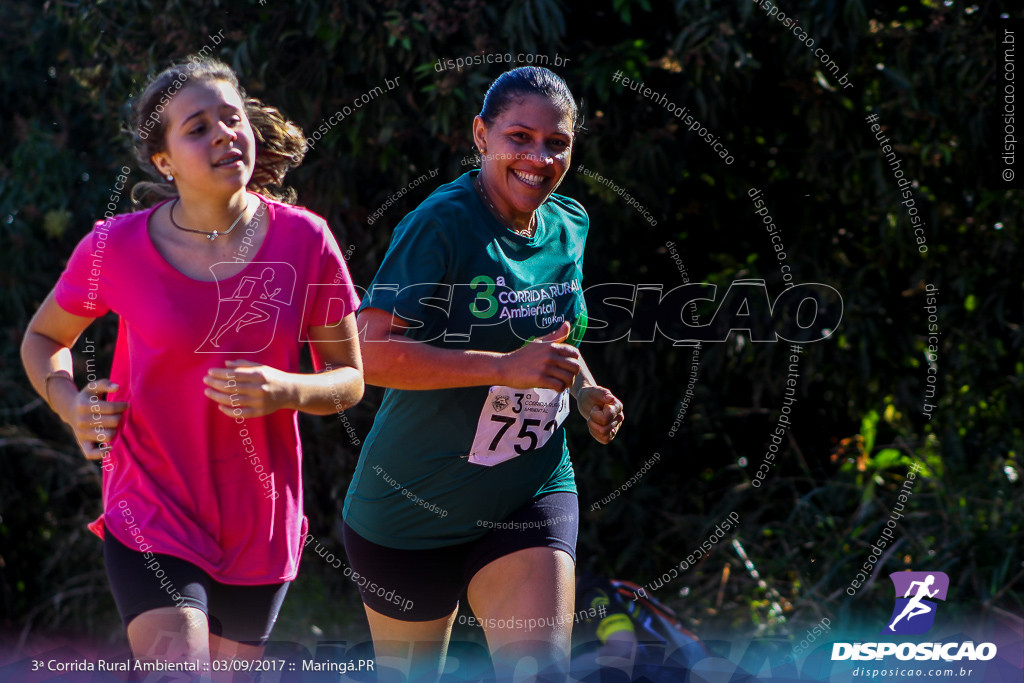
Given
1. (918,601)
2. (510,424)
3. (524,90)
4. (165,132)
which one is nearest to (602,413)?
(510,424)

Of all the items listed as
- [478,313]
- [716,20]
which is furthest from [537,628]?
[716,20]

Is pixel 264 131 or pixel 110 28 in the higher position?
pixel 110 28

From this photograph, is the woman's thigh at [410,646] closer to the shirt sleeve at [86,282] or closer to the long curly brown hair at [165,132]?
the shirt sleeve at [86,282]

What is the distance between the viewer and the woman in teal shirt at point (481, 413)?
1985 millimetres

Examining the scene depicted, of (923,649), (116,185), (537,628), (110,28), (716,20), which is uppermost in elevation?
(110,28)

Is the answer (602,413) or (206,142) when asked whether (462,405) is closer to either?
(602,413)

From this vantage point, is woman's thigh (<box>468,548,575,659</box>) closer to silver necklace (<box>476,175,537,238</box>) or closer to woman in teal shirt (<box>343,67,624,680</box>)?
woman in teal shirt (<box>343,67,624,680</box>)

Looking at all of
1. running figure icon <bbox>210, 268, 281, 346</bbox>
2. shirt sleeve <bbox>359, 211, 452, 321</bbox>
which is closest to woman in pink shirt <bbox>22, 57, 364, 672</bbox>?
running figure icon <bbox>210, 268, 281, 346</bbox>

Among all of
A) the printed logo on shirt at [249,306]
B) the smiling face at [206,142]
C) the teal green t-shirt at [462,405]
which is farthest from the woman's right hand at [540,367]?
the smiling face at [206,142]

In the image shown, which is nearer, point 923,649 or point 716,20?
point 923,649

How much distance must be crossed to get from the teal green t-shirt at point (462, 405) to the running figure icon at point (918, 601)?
5.74 ft

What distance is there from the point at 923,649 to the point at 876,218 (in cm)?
174

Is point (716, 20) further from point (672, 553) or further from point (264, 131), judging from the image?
point (672, 553)

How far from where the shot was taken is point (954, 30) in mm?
3467
